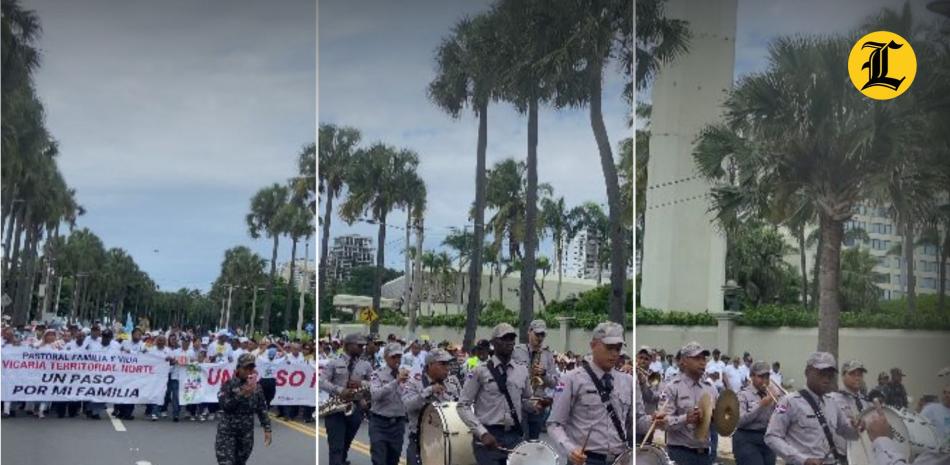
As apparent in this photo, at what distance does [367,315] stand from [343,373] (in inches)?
241

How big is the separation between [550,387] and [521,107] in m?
3.35

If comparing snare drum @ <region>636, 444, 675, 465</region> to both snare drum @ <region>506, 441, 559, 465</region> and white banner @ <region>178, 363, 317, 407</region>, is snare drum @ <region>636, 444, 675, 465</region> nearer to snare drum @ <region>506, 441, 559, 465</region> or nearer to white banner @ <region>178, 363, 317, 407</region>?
snare drum @ <region>506, 441, 559, 465</region>

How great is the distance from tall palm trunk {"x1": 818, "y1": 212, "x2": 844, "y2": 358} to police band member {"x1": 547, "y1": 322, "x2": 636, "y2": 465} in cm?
803

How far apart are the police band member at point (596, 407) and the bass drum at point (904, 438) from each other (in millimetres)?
1598

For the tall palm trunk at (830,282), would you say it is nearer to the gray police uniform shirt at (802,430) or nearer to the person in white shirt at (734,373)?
the person in white shirt at (734,373)

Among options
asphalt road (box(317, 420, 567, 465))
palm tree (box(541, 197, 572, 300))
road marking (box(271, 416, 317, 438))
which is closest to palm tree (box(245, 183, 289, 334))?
asphalt road (box(317, 420, 567, 465))

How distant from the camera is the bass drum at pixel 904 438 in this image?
7.17 metres

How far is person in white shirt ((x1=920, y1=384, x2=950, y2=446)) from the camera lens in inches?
300

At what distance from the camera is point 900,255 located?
17.0 metres

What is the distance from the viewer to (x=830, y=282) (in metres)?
15.3

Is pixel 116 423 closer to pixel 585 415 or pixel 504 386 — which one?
pixel 504 386

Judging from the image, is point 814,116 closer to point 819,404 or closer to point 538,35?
point 538,35

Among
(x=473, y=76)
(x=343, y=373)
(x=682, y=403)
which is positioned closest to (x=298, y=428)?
(x=343, y=373)

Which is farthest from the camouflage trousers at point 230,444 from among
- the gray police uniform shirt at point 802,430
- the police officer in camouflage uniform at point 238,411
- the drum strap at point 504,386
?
the gray police uniform shirt at point 802,430
